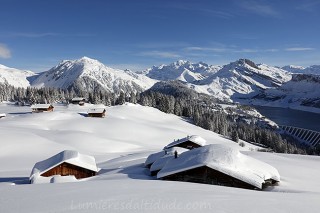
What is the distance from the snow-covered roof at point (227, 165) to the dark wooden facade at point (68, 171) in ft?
38.7

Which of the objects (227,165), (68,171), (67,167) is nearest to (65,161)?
(67,167)

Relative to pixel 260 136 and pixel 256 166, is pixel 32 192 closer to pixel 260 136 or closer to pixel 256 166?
pixel 256 166

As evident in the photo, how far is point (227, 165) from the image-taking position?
21438 mm

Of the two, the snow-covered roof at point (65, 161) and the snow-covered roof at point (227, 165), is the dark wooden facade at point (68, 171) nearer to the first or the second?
the snow-covered roof at point (65, 161)

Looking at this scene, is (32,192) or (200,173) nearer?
(32,192)

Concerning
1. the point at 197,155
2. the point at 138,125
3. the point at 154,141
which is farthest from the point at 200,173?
the point at 138,125

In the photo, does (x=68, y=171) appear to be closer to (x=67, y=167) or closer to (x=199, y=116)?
(x=67, y=167)

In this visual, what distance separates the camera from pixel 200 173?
2178cm

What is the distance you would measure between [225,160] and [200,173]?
6.24ft

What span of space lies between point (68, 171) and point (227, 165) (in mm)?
16708

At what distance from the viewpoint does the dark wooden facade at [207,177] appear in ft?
69.3

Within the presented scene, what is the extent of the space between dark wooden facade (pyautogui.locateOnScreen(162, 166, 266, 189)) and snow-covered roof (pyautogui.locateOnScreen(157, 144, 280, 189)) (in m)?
0.39

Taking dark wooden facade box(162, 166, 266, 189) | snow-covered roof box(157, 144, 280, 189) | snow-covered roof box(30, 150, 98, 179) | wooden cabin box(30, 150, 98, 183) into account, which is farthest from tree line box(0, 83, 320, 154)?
dark wooden facade box(162, 166, 266, 189)

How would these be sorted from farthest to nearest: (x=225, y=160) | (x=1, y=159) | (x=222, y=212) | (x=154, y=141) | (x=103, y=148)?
(x=154, y=141) → (x=103, y=148) → (x=1, y=159) → (x=225, y=160) → (x=222, y=212)
